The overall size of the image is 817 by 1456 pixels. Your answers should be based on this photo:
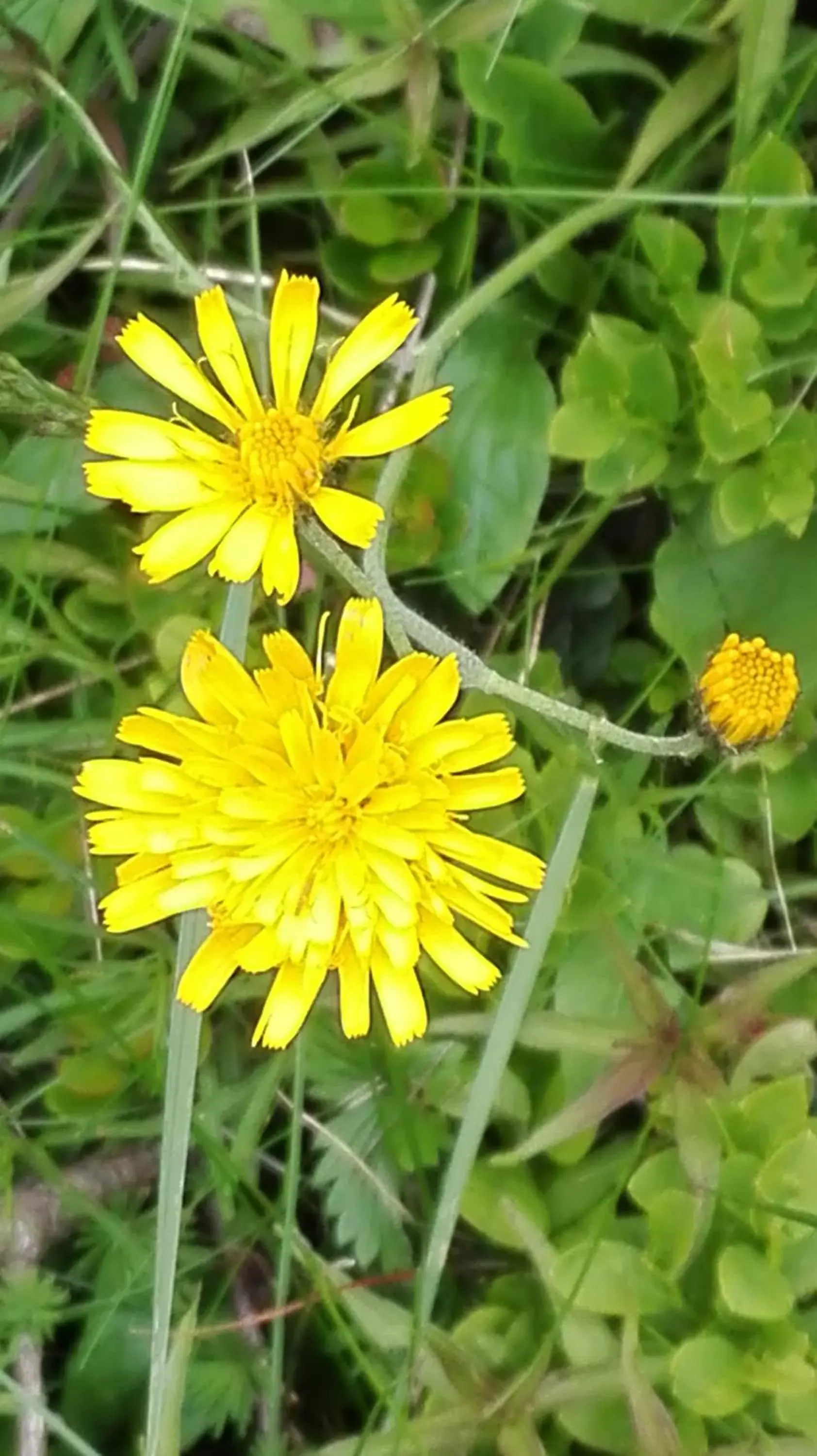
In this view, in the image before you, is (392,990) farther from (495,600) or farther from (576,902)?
(495,600)

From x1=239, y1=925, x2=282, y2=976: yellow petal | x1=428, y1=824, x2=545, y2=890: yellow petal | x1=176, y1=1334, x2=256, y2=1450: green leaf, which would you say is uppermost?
x1=428, y1=824, x2=545, y2=890: yellow petal

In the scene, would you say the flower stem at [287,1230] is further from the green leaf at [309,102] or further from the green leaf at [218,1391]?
the green leaf at [309,102]

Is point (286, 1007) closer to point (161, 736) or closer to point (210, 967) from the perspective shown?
point (210, 967)

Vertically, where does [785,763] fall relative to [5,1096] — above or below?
above

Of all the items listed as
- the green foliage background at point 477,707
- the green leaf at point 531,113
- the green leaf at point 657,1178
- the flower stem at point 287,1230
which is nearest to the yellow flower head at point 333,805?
the green foliage background at point 477,707

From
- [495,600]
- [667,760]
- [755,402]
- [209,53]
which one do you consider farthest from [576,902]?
[209,53]

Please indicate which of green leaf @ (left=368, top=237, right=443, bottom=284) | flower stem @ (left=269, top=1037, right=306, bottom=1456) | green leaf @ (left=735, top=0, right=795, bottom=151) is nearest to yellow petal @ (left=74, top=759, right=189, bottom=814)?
flower stem @ (left=269, top=1037, right=306, bottom=1456)

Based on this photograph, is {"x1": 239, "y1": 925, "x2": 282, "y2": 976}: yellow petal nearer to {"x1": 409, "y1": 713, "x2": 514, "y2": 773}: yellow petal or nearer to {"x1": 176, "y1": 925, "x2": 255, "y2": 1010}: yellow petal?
{"x1": 176, "y1": 925, "x2": 255, "y2": 1010}: yellow petal
